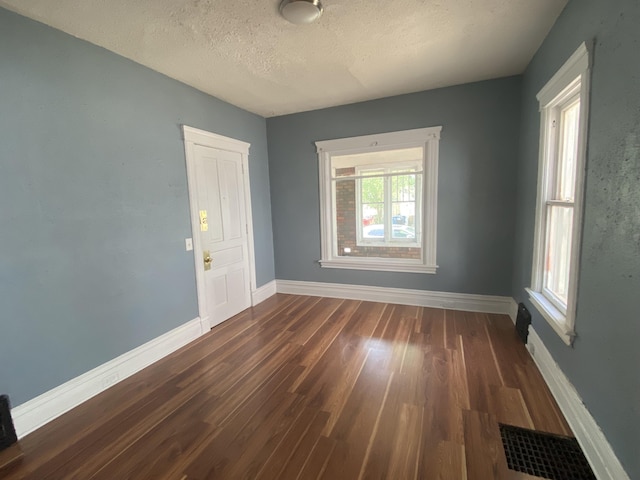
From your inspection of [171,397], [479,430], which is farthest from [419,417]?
[171,397]

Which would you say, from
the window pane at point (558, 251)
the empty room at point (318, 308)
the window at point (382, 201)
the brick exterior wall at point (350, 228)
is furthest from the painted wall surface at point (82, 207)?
the window pane at point (558, 251)

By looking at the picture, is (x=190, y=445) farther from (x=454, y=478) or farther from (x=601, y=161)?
(x=601, y=161)

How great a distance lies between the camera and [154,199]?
105 inches

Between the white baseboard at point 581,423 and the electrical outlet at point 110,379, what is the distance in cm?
313

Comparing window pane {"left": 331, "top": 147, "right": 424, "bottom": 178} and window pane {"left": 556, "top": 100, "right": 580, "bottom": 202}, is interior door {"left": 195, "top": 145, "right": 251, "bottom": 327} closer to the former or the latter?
window pane {"left": 331, "top": 147, "right": 424, "bottom": 178}

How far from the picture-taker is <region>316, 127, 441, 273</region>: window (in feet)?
11.9

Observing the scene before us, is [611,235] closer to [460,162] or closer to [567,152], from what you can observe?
[567,152]

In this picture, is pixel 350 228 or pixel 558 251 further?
pixel 350 228

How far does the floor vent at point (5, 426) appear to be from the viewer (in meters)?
1.73

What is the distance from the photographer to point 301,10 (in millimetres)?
1866

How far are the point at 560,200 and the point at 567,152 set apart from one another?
364mm

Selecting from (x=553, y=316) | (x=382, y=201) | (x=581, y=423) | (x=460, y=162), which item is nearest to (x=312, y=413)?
(x=581, y=423)

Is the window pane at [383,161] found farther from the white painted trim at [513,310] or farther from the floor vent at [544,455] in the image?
the floor vent at [544,455]

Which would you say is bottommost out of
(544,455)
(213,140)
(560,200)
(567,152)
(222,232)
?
(544,455)
